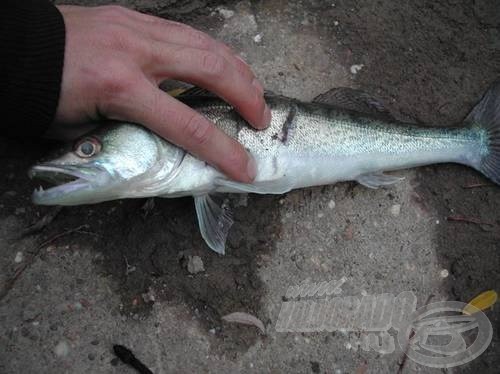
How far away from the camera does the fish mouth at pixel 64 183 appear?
8.63ft

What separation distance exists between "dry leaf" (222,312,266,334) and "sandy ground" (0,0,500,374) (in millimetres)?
33

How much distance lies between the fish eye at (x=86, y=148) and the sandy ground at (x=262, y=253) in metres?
0.60

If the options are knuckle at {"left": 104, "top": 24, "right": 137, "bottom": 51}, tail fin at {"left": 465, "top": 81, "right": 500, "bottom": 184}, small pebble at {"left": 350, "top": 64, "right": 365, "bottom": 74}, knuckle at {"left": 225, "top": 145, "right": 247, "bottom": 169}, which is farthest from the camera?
small pebble at {"left": 350, "top": 64, "right": 365, "bottom": 74}

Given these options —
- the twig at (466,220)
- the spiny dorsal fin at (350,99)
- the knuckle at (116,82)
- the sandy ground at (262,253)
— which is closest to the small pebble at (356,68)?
the sandy ground at (262,253)

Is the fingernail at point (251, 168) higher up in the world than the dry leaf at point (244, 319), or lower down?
higher up

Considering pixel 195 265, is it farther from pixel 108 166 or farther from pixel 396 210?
pixel 396 210

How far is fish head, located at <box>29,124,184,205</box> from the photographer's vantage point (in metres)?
2.68

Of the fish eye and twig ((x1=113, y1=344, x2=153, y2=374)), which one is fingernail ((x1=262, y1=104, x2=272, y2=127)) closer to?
the fish eye

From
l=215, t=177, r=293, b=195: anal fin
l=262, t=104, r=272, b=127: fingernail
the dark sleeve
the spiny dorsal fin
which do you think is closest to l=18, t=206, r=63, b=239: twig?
the dark sleeve

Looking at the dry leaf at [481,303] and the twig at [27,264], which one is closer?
the twig at [27,264]

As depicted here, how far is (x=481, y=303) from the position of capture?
3258 mm

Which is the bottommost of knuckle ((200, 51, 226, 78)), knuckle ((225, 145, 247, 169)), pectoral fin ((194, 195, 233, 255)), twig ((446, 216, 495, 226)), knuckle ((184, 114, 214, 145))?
pectoral fin ((194, 195, 233, 255))

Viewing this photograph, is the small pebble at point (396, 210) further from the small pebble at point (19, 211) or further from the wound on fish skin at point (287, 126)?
the small pebble at point (19, 211)

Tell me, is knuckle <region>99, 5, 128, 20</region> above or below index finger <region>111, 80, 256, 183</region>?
above
